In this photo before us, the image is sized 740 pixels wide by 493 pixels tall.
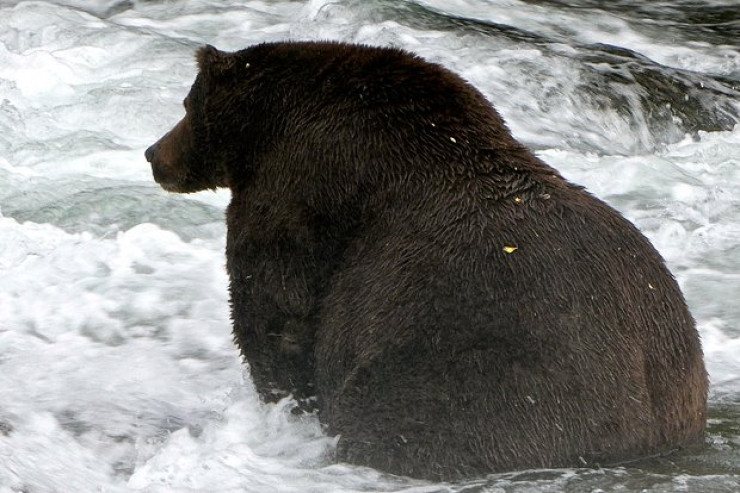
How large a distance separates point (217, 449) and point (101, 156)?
4670mm

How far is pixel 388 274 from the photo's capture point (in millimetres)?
4957

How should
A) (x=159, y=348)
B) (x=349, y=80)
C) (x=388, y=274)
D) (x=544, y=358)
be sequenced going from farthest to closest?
(x=159, y=348)
(x=349, y=80)
(x=388, y=274)
(x=544, y=358)

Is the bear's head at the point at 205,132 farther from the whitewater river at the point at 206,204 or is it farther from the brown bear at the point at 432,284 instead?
the whitewater river at the point at 206,204

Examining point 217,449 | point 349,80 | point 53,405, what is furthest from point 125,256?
point 349,80

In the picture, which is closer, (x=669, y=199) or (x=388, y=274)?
(x=388, y=274)

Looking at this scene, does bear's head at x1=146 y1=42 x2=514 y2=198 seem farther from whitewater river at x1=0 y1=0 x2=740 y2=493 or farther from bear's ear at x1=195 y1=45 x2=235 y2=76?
whitewater river at x1=0 y1=0 x2=740 y2=493

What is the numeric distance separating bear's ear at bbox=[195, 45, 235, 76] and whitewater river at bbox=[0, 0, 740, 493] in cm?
152

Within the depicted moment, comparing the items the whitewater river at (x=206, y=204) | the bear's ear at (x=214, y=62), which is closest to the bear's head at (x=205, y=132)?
the bear's ear at (x=214, y=62)

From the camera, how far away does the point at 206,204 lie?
30.1ft

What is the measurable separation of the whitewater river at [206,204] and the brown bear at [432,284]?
20 centimetres

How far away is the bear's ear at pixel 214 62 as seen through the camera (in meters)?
5.64

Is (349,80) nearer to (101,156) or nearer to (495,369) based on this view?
(495,369)

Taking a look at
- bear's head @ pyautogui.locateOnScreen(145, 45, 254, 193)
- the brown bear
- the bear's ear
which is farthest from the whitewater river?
the bear's ear

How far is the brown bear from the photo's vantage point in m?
4.69
